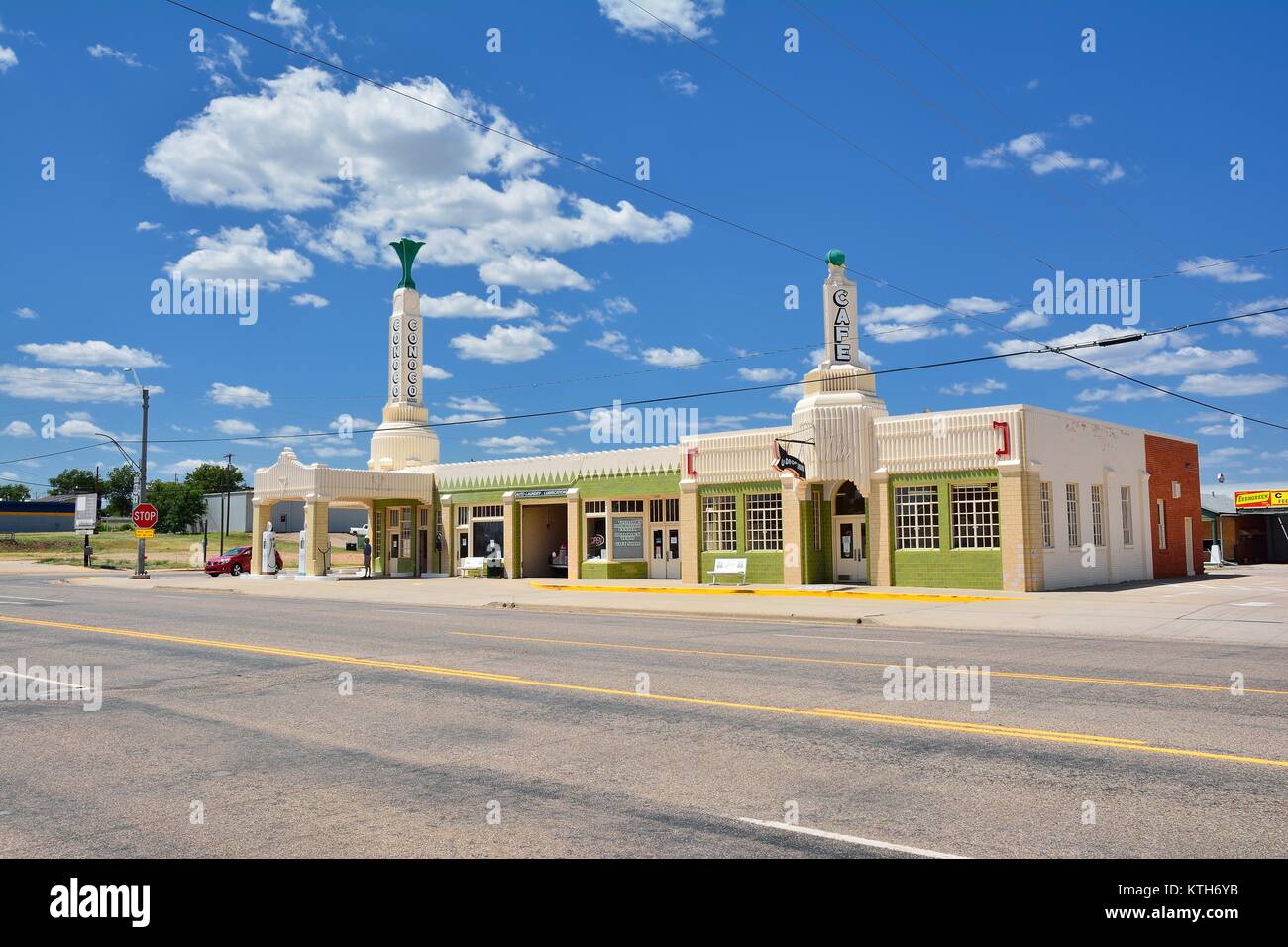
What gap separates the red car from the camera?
160ft

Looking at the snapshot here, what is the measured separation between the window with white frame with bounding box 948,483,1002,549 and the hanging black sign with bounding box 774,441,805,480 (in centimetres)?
493

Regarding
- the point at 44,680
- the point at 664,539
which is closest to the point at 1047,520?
the point at 664,539

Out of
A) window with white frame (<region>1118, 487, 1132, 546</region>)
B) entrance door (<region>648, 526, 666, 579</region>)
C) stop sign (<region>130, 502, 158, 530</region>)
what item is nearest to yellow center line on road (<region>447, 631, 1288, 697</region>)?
entrance door (<region>648, 526, 666, 579</region>)

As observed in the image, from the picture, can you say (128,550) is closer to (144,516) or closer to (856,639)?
(144,516)

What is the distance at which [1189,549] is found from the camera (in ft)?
129

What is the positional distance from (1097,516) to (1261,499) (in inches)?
1004

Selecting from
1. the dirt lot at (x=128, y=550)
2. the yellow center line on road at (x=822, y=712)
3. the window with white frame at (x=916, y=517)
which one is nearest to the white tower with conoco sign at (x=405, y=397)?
the dirt lot at (x=128, y=550)

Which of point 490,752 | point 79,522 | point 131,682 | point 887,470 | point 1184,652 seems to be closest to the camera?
point 490,752

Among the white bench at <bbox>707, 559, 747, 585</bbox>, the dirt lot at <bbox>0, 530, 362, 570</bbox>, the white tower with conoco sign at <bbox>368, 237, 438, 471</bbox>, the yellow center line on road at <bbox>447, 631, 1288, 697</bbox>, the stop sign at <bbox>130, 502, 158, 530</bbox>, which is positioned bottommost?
the yellow center line on road at <bbox>447, 631, 1288, 697</bbox>

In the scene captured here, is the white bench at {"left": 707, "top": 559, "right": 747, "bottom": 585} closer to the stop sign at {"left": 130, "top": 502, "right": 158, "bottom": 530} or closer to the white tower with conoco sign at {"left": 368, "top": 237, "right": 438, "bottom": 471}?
the white tower with conoco sign at {"left": 368, "top": 237, "right": 438, "bottom": 471}

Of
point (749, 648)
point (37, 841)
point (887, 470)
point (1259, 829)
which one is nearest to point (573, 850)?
point (37, 841)

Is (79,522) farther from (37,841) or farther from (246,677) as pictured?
(37,841)

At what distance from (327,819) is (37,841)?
63.6 inches

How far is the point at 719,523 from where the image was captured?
3572 cm
